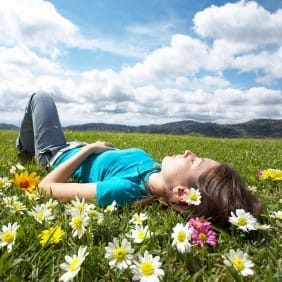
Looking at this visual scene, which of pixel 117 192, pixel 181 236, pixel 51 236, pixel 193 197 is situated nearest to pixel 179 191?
pixel 193 197

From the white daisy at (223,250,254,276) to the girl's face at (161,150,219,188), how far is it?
1378mm

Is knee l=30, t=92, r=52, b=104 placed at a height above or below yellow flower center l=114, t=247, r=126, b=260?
above

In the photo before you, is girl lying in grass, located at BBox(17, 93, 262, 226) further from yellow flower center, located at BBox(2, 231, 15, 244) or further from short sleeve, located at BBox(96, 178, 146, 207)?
yellow flower center, located at BBox(2, 231, 15, 244)

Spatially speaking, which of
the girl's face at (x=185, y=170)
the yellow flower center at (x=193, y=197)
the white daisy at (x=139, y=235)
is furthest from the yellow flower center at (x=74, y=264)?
the girl's face at (x=185, y=170)

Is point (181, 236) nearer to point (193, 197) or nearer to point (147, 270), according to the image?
point (147, 270)

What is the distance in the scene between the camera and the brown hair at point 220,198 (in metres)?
3.32

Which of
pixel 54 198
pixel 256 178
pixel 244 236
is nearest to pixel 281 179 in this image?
pixel 256 178

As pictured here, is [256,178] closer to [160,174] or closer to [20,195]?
[160,174]

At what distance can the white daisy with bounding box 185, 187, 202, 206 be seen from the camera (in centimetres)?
322

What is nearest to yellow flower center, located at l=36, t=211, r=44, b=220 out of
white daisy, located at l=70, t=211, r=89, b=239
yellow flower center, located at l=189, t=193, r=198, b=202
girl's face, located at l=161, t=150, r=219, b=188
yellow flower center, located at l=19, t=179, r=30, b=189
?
white daisy, located at l=70, t=211, r=89, b=239

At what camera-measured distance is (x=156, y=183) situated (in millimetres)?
3953

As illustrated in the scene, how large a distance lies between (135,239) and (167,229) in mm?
467

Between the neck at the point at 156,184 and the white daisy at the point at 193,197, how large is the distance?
0.59m

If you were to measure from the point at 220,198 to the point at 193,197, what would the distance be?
0.94 ft
